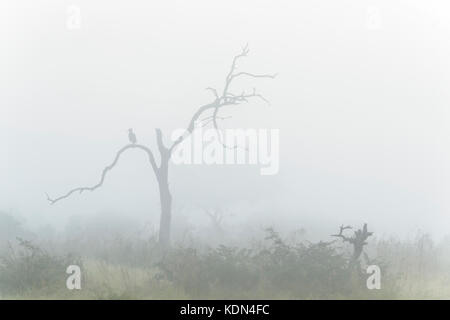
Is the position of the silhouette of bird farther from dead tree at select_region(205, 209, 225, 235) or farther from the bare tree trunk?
dead tree at select_region(205, 209, 225, 235)

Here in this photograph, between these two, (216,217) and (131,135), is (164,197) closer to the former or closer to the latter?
(131,135)

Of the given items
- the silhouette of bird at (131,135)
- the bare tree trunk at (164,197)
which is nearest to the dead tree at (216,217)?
the bare tree trunk at (164,197)

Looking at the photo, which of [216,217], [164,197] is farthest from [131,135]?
[216,217]

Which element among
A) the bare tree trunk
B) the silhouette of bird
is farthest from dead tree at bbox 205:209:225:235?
the silhouette of bird

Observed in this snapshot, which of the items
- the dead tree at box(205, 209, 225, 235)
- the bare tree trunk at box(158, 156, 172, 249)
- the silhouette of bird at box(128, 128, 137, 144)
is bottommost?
the dead tree at box(205, 209, 225, 235)

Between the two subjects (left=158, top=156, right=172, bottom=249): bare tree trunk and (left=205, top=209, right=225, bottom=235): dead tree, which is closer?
(left=158, top=156, right=172, bottom=249): bare tree trunk

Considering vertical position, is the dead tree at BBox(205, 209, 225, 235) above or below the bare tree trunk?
below

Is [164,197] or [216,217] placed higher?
[164,197]

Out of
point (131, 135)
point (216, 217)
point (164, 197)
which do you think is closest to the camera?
point (131, 135)

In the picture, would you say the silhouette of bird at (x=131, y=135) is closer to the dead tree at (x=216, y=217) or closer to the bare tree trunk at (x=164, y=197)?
the bare tree trunk at (x=164, y=197)

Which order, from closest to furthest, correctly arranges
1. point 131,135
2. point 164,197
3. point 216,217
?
point 131,135 < point 164,197 < point 216,217
